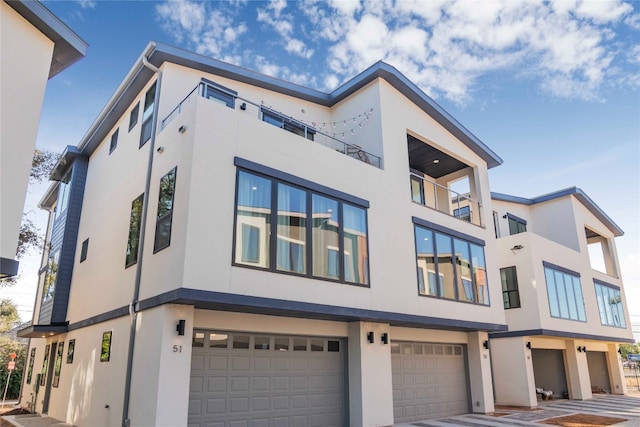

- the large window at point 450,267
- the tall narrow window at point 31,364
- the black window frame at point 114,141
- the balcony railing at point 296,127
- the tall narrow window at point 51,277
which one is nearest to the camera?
the balcony railing at point 296,127

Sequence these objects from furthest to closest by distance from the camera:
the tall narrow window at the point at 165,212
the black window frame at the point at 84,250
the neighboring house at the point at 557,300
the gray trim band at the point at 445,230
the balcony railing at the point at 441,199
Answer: the neighboring house at the point at 557,300 < the balcony railing at the point at 441,199 < the black window frame at the point at 84,250 < the gray trim band at the point at 445,230 < the tall narrow window at the point at 165,212

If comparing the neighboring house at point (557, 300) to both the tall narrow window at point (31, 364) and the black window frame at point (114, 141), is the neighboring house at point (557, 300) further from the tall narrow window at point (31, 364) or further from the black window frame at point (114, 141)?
the tall narrow window at point (31, 364)

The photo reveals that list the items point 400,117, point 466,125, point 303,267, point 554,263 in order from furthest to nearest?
point 554,263 → point 466,125 → point 400,117 → point 303,267

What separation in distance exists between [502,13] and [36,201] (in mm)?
19507

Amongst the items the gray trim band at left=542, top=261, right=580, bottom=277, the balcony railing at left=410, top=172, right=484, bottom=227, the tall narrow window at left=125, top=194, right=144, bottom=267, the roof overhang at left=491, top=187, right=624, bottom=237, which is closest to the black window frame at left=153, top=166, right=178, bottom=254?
the tall narrow window at left=125, top=194, right=144, bottom=267

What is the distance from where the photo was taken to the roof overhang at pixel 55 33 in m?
7.69

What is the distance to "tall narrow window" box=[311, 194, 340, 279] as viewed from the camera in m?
9.87

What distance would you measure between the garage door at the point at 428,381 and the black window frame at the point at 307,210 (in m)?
3.34

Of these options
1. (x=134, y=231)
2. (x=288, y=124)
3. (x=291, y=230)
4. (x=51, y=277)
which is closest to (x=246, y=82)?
(x=288, y=124)

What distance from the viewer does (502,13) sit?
12070 millimetres

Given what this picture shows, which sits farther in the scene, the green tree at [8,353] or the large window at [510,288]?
the green tree at [8,353]

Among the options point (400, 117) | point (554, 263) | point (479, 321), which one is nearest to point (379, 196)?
point (400, 117)

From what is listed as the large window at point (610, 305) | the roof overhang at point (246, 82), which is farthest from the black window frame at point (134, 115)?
the large window at point (610, 305)

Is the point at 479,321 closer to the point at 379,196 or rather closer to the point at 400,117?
the point at 379,196
